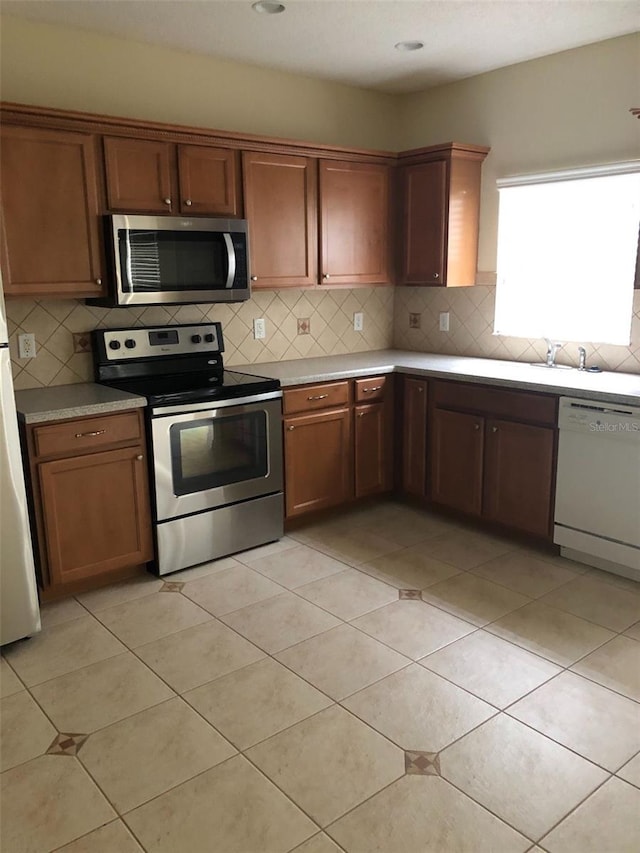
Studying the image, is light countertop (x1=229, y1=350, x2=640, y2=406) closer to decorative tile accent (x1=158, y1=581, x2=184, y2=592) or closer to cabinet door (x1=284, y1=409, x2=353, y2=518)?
cabinet door (x1=284, y1=409, x2=353, y2=518)

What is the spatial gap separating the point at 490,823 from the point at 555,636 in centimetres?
107

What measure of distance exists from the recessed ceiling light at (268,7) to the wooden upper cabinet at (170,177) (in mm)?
669

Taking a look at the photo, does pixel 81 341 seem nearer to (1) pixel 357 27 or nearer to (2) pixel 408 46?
(1) pixel 357 27

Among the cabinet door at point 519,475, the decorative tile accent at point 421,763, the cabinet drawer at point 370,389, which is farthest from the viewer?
the cabinet drawer at point 370,389

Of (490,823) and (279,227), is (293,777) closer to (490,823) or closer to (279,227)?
(490,823)

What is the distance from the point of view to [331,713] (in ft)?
7.64

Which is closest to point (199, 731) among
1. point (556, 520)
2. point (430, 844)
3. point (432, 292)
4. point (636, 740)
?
point (430, 844)

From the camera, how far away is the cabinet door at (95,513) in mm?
2992

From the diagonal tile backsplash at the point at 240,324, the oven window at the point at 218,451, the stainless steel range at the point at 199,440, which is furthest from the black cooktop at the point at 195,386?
the diagonal tile backsplash at the point at 240,324

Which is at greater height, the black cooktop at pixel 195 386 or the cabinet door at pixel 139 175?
the cabinet door at pixel 139 175

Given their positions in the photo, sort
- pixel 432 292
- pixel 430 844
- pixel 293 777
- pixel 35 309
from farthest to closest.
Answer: pixel 432 292
pixel 35 309
pixel 293 777
pixel 430 844

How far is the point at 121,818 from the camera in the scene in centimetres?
190

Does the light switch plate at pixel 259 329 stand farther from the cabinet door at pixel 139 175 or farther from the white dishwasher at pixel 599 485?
the white dishwasher at pixel 599 485

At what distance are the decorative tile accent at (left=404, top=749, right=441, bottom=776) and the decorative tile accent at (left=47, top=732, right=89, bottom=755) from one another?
3.34 feet
